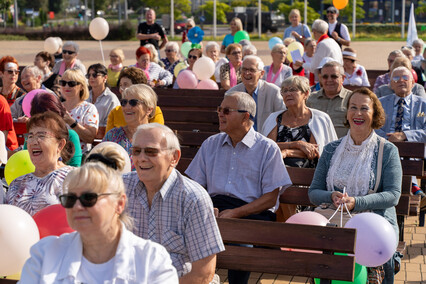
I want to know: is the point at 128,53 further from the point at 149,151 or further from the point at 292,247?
the point at 149,151

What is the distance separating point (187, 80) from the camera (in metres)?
11.6

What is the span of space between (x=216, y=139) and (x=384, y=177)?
1.20 meters

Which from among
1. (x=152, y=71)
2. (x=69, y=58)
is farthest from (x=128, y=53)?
(x=152, y=71)

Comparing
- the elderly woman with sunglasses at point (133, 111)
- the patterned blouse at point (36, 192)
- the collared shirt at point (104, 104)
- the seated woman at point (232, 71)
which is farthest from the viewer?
the seated woman at point (232, 71)

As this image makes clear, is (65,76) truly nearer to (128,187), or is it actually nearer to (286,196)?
(286,196)

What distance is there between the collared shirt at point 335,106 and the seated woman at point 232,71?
366cm

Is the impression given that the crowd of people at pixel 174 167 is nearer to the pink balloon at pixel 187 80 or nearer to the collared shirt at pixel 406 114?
the collared shirt at pixel 406 114

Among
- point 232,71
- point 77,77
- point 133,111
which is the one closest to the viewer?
point 133,111

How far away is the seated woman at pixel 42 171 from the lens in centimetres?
462

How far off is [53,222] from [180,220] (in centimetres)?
74

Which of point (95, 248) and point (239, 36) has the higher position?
point (239, 36)

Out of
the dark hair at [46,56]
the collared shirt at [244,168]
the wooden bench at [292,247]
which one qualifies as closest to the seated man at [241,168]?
the collared shirt at [244,168]

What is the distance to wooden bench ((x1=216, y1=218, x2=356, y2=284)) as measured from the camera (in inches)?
166

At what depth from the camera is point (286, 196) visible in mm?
5590
